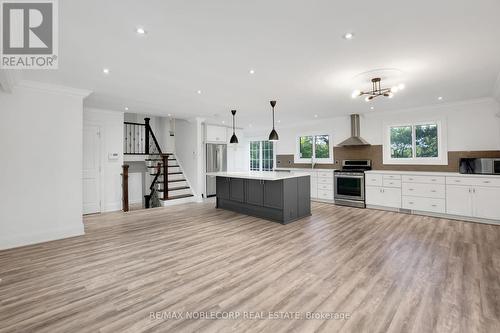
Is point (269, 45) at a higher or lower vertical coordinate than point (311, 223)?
higher

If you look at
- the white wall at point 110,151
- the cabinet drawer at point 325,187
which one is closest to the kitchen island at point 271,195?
the cabinet drawer at point 325,187

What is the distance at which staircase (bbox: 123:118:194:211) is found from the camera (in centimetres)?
705

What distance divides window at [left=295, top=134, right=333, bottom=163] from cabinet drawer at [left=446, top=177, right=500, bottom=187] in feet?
10.6

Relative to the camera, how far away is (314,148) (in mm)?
8227

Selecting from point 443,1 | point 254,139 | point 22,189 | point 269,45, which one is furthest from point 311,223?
point 254,139

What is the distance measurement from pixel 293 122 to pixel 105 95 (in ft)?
19.2

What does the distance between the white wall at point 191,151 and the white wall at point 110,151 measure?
6.86 ft

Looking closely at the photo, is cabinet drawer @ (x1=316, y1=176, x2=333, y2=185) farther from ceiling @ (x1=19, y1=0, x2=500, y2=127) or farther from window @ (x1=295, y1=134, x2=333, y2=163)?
ceiling @ (x1=19, y1=0, x2=500, y2=127)


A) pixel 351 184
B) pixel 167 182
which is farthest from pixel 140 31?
pixel 351 184

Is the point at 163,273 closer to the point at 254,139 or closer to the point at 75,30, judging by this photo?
the point at 75,30

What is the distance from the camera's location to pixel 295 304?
2143 millimetres

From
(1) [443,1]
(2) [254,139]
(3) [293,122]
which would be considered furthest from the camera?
(2) [254,139]

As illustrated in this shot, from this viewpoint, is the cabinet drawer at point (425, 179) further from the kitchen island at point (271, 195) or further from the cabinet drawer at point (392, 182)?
the kitchen island at point (271, 195)

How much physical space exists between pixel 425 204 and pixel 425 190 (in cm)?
33
